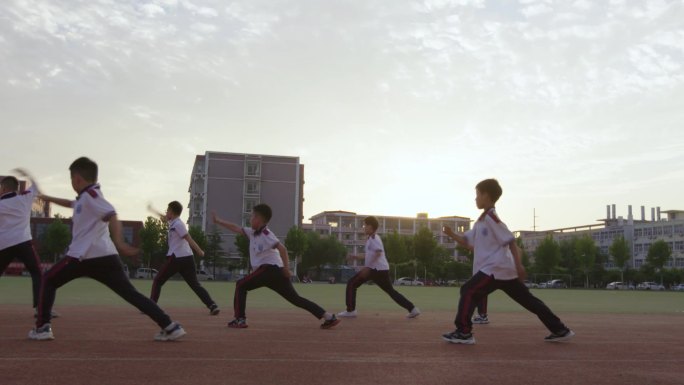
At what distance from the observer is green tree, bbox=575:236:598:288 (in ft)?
303

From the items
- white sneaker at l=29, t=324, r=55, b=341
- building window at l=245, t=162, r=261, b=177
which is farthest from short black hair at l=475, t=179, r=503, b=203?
building window at l=245, t=162, r=261, b=177

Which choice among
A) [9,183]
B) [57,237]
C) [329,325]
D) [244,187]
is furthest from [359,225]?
[9,183]

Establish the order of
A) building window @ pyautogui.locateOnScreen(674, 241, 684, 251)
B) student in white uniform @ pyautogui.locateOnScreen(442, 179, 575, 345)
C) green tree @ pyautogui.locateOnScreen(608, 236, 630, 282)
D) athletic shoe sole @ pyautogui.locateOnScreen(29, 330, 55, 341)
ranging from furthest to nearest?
building window @ pyautogui.locateOnScreen(674, 241, 684, 251) → green tree @ pyautogui.locateOnScreen(608, 236, 630, 282) → student in white uniform @ pyautogui.locateOnScreen(442, 179, 575, 345) → athletic shoe sole @ pyautogui.locateOnScreen(29, 330, 55, 341)

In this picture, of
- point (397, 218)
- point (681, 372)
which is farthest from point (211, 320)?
point (397, 218)

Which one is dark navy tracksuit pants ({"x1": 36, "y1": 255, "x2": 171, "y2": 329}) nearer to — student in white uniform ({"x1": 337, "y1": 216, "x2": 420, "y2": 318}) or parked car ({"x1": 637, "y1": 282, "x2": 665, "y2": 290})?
student in white uniform ({"x1": 337, "y1": 216, "x2": 420, "y2": 318})

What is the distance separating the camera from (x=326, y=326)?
9305mm

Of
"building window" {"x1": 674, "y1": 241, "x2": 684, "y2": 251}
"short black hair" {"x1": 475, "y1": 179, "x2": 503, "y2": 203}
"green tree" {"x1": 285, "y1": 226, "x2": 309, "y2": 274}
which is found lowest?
"short black hair" {"x1": 475, "y1": 179, "x2": 503, "y2": 203}

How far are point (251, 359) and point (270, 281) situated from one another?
3.18 m

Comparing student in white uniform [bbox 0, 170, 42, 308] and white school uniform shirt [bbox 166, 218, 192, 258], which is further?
white school uniform shirt [bbox 166, 218, 192, 258]

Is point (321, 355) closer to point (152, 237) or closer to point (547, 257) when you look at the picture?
point (152, 237)

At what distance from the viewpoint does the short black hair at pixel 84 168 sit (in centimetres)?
700

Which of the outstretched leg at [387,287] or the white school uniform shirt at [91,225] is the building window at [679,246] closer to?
the outstretched leg at [387,287]

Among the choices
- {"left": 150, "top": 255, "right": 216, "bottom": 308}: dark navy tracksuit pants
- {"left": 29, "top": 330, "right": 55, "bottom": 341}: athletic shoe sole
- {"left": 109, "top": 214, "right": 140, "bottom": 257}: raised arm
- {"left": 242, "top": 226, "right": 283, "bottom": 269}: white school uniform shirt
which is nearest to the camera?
{"left": 109, "top": 214, "right": 140, "bottom": 257}: raised arm

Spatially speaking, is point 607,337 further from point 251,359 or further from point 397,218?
point 397,218
